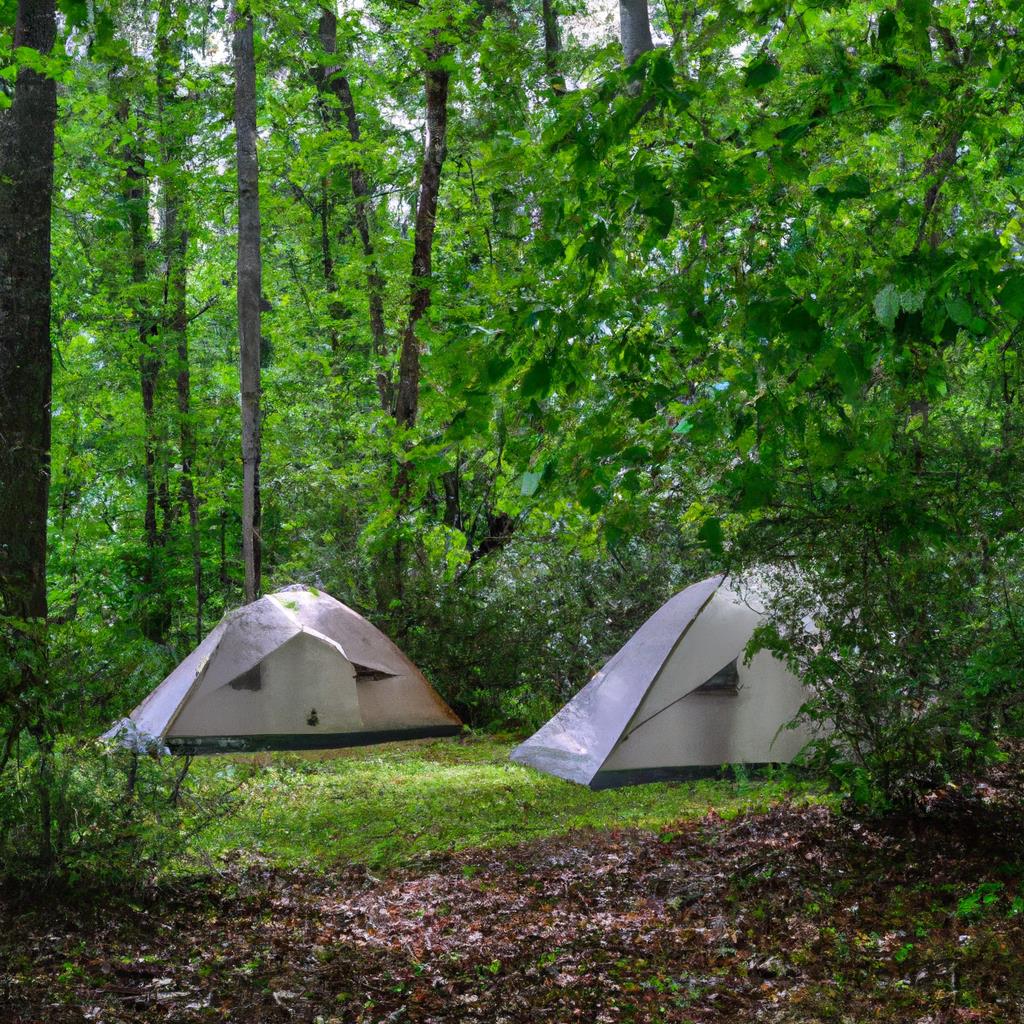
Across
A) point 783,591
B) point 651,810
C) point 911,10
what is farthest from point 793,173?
point 651,810

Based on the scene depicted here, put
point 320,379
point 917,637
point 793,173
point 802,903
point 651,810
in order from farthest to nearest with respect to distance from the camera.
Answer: point 320,379, point 651,810, point 917,637, point 802,903, point 793,173

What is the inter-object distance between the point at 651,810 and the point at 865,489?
3.20 metres

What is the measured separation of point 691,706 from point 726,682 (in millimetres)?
307

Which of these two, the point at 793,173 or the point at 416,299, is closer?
the point at 793,173

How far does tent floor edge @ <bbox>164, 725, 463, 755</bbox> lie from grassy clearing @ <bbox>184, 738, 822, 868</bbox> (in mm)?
214

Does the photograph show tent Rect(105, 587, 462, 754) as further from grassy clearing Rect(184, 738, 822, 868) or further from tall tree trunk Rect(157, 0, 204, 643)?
tall tree trunk Rect(157, 0, 204, 643)

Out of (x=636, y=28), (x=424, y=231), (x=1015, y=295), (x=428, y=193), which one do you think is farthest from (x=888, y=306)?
(x=428, y=193)

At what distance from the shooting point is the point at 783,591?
5.24 metres

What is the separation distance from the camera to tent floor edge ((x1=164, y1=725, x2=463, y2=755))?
29.0ft

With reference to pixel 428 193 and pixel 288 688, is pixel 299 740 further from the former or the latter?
pixel 428 193

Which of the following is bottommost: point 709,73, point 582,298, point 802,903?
point 802,903

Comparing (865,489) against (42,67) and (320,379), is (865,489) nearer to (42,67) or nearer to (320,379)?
(42,67)

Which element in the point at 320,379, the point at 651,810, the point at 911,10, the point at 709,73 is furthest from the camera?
the point at 320,379

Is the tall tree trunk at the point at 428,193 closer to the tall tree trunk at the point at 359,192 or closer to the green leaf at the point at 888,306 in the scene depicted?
the tall tree trunk at the point at 359,192
